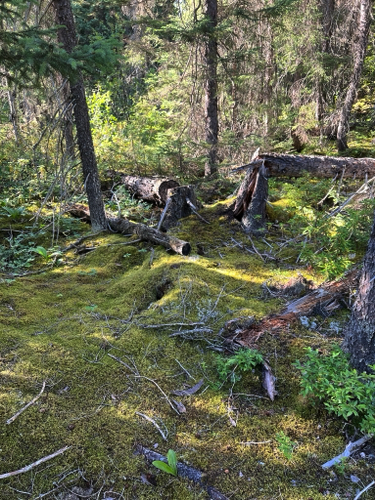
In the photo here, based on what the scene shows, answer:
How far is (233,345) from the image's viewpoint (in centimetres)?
339

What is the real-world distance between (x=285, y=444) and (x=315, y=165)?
5.47 m

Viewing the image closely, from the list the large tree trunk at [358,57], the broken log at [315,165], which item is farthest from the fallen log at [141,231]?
the large tree trunk at [358,57]

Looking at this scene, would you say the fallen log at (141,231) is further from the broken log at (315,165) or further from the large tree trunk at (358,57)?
the large tree trunk at (358,57)

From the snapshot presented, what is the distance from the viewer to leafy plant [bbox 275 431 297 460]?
2354mm

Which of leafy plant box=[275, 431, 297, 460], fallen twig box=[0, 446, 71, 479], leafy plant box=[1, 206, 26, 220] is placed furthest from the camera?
leafy plant box=[1, 206, 26, 220]

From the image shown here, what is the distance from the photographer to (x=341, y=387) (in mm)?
2646

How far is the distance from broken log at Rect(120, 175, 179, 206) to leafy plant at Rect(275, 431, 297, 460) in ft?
20.5

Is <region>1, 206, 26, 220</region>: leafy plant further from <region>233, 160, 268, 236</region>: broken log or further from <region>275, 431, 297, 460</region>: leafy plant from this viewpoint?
<region>275, 431, 297, 460</region>: leafy plant

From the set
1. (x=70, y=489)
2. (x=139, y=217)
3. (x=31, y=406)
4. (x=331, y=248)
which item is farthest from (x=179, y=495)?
(x=139, y=217)

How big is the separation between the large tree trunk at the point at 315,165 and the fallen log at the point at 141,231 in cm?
241

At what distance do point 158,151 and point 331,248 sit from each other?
581 cm

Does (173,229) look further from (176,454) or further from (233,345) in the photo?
(176,454)

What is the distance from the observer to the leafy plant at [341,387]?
2.40 meters

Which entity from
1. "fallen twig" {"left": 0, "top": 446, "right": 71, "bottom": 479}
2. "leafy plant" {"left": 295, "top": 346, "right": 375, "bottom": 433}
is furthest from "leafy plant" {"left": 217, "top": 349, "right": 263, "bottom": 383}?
"fallen twig" {"left": 0, "top": 446, "right": 71, "bottom": 479}
